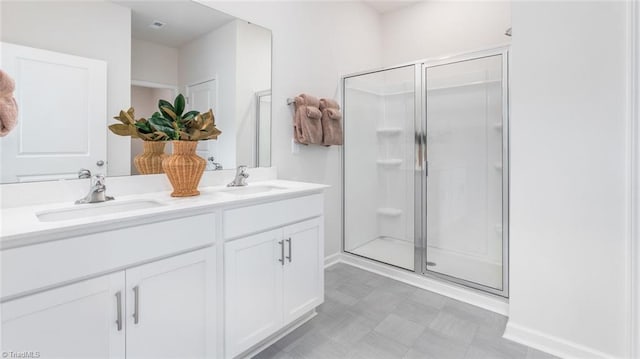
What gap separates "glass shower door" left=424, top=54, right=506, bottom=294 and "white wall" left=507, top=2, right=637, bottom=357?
440 millimetres

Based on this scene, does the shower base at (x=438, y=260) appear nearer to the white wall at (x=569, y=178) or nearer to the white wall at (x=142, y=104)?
the white wall at (x=569, y=178)

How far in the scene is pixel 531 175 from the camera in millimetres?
1648

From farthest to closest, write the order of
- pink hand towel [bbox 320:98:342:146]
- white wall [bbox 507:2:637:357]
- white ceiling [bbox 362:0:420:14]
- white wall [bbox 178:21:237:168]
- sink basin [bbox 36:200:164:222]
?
white ceiling [bbox 362:0:420:14] < pink hand towel [bbox 320:98:342:146] < white wall [bbox 178:21:237:168] < white wall [bbox 507:2:637:357] < sink basin [bbox 36:200:164:222]

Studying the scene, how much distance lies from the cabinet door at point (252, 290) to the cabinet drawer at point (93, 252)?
0.21 metres

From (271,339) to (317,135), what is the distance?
1.46m

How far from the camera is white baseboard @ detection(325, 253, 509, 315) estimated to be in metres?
2.03

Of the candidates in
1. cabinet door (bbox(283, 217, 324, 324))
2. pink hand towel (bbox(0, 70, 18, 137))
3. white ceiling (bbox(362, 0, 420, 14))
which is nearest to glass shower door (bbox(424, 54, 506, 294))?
cabinet door (bbox(283, 217, 324, 324))

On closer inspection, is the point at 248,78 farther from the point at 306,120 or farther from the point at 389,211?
the point at 389,211

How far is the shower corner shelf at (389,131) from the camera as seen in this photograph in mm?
2750

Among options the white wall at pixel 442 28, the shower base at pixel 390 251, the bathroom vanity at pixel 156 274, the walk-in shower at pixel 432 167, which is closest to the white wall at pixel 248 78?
the bathroom vanity at pixel 156 274

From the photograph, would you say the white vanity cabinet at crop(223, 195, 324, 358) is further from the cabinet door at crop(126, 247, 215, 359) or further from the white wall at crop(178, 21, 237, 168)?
the white wall at crop(178, 21, 237, 168)

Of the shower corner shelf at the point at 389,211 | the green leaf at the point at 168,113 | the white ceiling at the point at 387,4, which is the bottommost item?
the shower corner shelf at the point at 389,211

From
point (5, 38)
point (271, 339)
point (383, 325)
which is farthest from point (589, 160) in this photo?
point (5, 38)

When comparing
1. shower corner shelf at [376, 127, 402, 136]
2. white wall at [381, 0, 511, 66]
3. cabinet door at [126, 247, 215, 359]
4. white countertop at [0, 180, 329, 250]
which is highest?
white wall at [381, 0, 511, 66]
